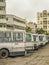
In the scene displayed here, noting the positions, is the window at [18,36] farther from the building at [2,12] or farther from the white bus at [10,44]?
the building at [2,12]

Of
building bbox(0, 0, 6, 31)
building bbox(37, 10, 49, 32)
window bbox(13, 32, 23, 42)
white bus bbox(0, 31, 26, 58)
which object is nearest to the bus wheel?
white bus bbox(0, 31, 26, 58)

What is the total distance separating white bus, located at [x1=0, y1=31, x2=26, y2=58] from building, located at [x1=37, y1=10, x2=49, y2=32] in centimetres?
12968

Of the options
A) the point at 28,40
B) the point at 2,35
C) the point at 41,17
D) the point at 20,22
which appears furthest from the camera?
the point at 41,17

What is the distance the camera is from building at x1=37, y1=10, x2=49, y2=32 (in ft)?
505

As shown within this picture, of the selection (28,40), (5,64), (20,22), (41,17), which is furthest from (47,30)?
(5,64)

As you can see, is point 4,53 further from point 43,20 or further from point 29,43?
point 43,20

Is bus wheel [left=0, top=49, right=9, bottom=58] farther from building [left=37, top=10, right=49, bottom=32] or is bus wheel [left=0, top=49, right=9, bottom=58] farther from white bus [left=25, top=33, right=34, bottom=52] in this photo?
building [left=37, top=10, right=49, bottom=32]

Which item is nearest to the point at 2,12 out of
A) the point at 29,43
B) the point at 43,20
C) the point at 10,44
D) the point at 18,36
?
the point at 29,43

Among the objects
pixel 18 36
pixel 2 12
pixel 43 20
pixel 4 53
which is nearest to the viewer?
pixel 4 53

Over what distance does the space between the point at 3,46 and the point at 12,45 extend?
0.70 m

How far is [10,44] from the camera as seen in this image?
21.5 meters

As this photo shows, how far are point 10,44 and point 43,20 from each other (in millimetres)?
138817

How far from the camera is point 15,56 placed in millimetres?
22359

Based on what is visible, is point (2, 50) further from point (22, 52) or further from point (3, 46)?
point (22, 52)
